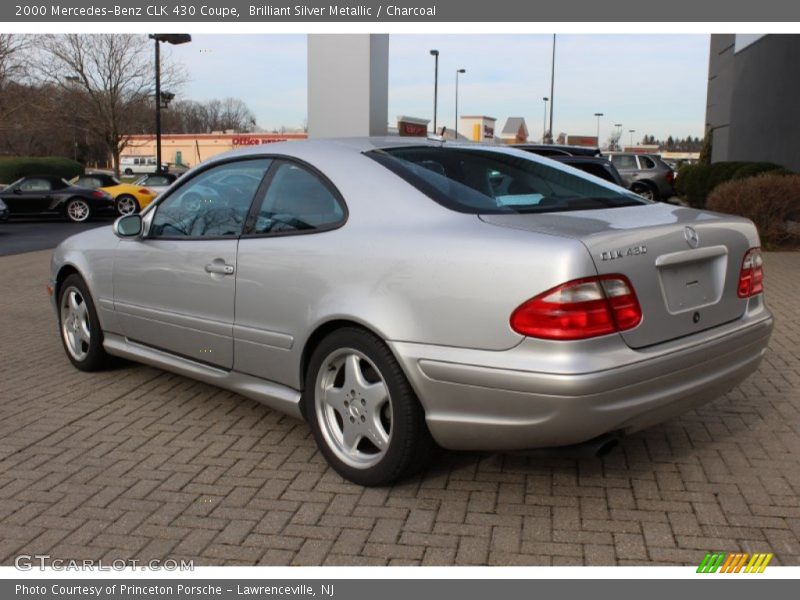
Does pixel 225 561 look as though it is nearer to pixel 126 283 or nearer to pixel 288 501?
pixel 288 501

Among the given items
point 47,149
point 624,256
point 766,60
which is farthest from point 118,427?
point 47,149

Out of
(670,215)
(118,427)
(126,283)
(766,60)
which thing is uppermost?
(766,60)

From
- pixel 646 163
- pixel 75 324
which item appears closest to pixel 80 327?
pixel 75 324

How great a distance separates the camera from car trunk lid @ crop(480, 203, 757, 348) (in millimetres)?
2984

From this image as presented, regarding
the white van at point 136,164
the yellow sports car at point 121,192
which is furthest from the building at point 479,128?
the white van at point 136,164

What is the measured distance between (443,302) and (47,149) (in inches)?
2441

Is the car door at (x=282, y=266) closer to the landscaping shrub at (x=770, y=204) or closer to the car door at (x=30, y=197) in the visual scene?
the landscaping shrub at (x=770, y=204)

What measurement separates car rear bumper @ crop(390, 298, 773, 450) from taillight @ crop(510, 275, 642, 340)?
5 centimetres

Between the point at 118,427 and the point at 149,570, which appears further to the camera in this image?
the point at 118,427

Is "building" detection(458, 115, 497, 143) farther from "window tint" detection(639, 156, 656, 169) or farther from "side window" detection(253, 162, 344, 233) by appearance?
"side window" detection(253, 162, 344, 233)

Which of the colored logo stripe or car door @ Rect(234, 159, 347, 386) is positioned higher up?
car door @ Rect(234, 159, 347, 386)

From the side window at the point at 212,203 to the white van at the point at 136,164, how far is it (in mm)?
71888

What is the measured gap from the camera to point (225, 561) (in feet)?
9.61

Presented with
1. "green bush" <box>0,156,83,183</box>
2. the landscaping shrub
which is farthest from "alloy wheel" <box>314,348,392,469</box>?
"green bush" <box>0,156,83,183</box>
